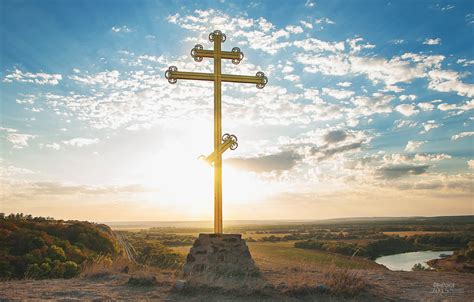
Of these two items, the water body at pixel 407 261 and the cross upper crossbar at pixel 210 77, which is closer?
the cross upper crossbar at pixel 210 77

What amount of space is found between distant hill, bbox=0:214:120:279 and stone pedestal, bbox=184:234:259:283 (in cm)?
371

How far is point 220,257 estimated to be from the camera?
395 inches

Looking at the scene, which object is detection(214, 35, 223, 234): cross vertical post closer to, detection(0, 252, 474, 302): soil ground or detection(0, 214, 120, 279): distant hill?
detection(0, 252, 474, 302): soil ground

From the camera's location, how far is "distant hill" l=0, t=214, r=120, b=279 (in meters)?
12.1

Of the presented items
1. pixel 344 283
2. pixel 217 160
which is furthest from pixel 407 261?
pixel 217 160

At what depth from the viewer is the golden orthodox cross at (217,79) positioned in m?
10.6

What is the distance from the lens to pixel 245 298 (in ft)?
23.4

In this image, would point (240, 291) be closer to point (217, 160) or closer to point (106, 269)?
point (217, 160)

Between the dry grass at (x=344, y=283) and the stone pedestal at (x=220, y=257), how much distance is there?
218cm

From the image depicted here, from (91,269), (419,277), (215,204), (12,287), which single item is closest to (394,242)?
(419,277)

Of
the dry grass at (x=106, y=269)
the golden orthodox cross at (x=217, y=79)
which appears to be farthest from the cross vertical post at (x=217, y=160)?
the dry grass at (x=106, y=269)

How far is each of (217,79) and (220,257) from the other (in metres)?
5.24

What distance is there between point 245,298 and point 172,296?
146 centimetres

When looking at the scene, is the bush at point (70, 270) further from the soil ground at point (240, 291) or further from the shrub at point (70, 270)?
the soil ground at point (240, 291)
